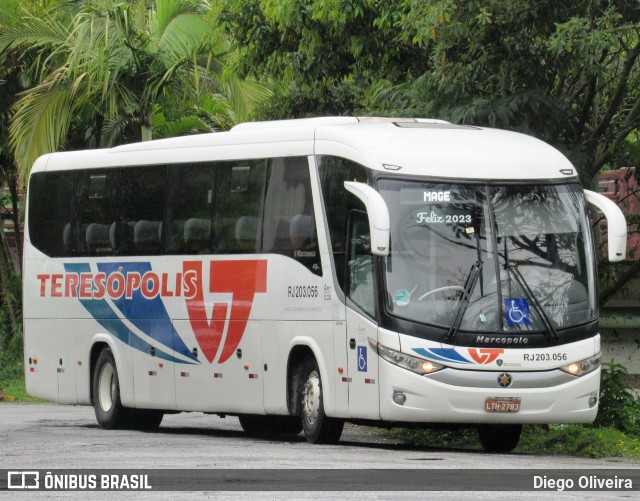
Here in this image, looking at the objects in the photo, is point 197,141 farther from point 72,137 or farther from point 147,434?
point 72,137

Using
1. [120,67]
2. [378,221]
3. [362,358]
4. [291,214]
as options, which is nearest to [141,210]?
[291,214]

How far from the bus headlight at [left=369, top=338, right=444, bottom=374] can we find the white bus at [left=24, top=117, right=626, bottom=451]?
0.6 inches

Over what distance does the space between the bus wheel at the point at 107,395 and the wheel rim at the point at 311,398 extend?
4090 millimetres

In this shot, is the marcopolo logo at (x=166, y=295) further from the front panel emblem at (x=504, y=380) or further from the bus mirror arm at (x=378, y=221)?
the front panel emblem at (x=504, y=380)

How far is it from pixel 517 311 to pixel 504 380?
2.29 ft

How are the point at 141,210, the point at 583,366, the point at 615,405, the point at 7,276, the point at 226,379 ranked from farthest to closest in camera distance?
the point at 7,276
the point at 141,210
the point at 615,405
the point at 226,379
the point at 583,366

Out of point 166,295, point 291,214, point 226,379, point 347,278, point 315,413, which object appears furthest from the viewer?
point 166,295

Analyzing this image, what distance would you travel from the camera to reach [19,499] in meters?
11.1

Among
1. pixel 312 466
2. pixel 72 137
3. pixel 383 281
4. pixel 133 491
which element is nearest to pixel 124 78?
pixel 72 137

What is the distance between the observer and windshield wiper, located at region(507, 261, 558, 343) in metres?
16.0

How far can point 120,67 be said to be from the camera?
1031 inches

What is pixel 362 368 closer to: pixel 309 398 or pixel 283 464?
pixel 309 398

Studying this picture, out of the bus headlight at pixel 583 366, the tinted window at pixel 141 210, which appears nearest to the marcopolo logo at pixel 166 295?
the tinted window at pixel 141 210

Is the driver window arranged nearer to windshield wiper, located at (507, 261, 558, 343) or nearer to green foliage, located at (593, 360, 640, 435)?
windshield wiper, located at (507, 261, 558, 343)
